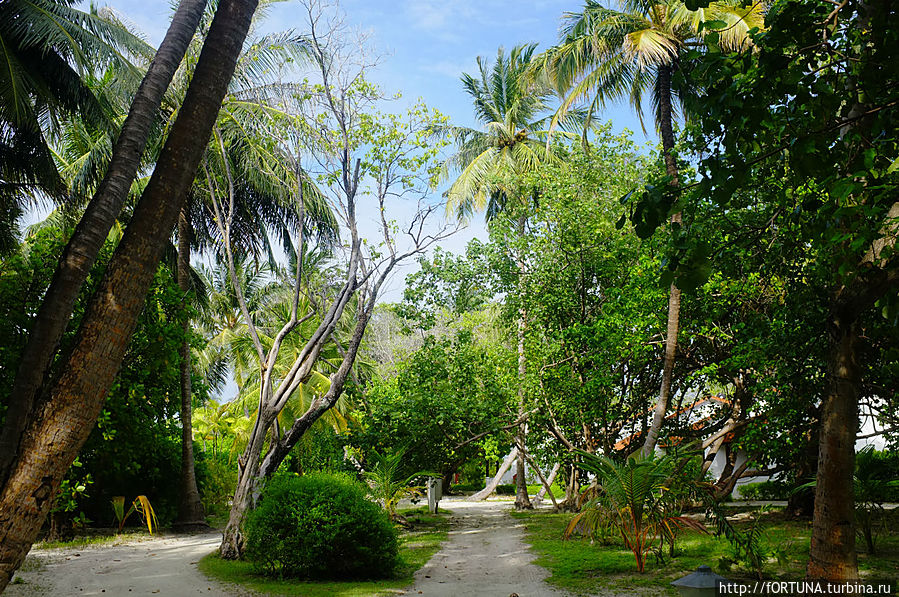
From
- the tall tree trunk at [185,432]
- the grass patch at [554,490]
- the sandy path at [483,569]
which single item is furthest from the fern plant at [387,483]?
the grass patch at [554,490]

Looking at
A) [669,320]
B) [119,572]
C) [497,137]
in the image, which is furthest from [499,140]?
[119,572]

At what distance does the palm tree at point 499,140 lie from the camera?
20.9m

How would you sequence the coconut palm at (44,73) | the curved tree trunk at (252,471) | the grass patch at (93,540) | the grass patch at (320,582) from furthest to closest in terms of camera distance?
the grass patch at (93,540), the coconut palm at (44,73), the curved tree trunk at (252,471), the grass patch at (320,582)

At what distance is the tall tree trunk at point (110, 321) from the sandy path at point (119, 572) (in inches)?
140

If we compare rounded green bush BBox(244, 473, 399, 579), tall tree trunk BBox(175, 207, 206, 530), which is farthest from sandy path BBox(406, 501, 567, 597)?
tall tree trunk BBox(175, 207, 206, 530)

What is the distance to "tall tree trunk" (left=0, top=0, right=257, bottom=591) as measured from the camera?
3.82 m

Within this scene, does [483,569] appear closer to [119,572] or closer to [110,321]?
[119,572]

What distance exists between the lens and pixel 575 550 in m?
9.47

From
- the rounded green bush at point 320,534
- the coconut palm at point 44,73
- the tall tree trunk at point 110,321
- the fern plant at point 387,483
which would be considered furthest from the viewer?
the fern plant at point 387,483

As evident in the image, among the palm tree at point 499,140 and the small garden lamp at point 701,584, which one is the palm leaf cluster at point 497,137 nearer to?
the palm tree at point 499,140

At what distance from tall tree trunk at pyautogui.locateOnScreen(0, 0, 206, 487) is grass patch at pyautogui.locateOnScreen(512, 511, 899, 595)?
5.49 metres

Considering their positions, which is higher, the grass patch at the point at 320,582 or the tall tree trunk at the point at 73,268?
the tall tree trunk at the point at 73,268

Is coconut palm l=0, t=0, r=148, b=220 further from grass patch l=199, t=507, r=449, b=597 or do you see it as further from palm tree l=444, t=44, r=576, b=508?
palm tree l=444, t=44, r=576, b=508

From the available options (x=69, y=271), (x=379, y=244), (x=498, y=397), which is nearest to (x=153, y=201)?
(x=69, y=271)
